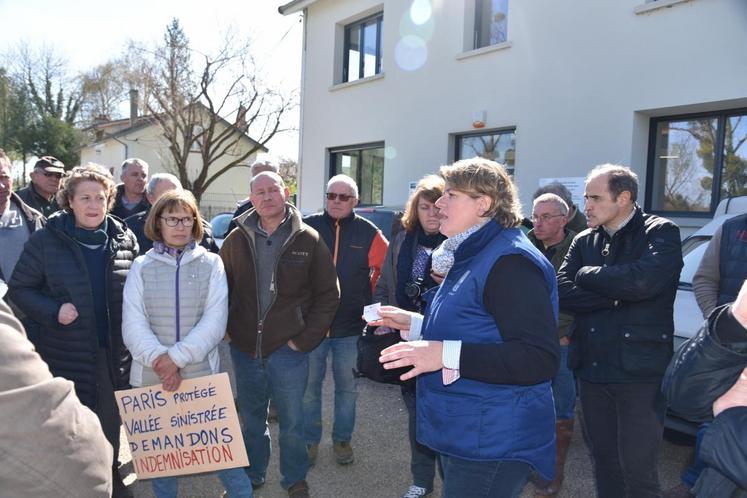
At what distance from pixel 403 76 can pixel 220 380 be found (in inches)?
378

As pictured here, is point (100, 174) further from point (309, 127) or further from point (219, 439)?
point (309, 127)

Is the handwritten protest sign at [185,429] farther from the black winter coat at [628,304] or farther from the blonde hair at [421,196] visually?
the black winter coat at [628,304]

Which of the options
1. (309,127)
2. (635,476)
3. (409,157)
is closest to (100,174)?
(635,476)

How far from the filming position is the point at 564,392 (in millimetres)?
3967

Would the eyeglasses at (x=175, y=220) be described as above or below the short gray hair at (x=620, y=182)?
below

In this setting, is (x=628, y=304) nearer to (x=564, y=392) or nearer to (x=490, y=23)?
(x=564, y=392)

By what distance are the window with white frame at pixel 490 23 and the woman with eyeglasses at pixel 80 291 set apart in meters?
8.49

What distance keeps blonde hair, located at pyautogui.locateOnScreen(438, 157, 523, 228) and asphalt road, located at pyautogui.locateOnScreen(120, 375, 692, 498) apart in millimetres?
2351

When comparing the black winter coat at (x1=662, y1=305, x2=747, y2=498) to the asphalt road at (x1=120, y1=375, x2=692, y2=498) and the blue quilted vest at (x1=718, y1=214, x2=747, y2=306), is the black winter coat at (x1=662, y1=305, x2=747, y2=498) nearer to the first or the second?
the blue quilted vest at (x1=718, y1=214, x2=747, y2=306)

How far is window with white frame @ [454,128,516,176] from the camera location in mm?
9891

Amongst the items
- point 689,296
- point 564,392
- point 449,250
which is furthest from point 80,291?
point 689,296

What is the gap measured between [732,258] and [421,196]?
1.77m

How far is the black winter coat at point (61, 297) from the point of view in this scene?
314cm

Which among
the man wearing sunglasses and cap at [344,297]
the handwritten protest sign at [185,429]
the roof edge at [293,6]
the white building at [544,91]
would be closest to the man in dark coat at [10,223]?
the handwritten protest sign at [185,429]
